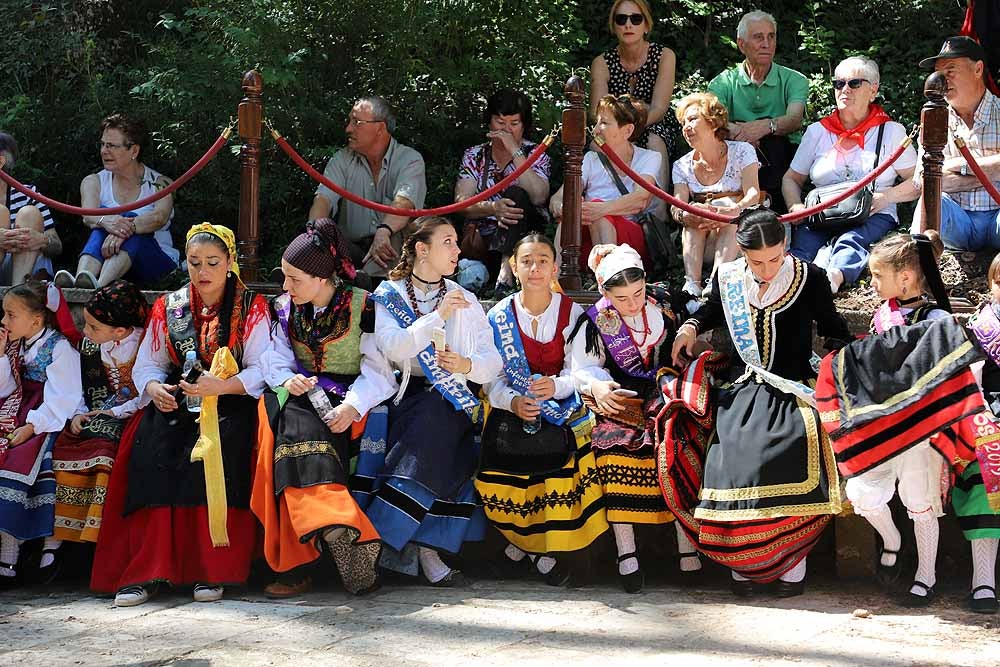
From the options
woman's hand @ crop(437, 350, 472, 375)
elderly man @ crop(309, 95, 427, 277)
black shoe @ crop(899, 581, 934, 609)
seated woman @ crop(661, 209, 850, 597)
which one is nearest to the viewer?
black shoe @ crop(899, 581, 934, 609)

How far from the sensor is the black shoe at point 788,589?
5.18 m

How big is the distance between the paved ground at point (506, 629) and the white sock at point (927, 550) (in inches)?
4.0

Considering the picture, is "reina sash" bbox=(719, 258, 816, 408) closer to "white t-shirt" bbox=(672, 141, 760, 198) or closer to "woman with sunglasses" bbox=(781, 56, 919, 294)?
"woman with sunglasses" bbox=(781, 56, 919, 294)

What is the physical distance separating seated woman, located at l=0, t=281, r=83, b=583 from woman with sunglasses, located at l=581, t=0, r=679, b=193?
11.7 ft

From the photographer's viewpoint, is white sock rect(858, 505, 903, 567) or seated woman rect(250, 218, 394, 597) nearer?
white sock rect(858, 505, 903, 567)

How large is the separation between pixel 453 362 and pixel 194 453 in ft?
3.65

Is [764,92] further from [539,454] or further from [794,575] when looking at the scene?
[794,575]

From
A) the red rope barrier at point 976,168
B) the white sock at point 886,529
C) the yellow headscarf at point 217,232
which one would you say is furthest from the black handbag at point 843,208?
the yellow headscarf at point 217,232

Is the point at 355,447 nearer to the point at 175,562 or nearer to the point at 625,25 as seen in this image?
the point at 175,562

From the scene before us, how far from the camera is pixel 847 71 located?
23.3 feet

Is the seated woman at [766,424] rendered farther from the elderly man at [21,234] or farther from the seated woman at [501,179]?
the elderly man at [21,234]

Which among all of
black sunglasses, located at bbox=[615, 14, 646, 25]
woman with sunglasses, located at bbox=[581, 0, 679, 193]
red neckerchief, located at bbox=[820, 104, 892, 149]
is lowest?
red neckerchief, located at bbox=[820, 104, 892, 149]

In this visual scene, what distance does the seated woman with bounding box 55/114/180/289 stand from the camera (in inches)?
294

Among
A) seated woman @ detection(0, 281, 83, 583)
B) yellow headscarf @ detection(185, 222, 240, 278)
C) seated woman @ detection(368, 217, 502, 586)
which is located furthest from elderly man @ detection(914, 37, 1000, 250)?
seated woman @ detection(0, 281, 83, 583)
